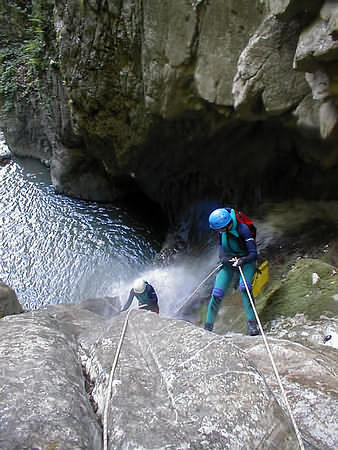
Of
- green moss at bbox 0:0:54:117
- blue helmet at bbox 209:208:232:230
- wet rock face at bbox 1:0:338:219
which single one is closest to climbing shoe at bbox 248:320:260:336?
blue helmet at bbox 209:208:232:230

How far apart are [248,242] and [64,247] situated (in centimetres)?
826

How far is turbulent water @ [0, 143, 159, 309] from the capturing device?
9.91m

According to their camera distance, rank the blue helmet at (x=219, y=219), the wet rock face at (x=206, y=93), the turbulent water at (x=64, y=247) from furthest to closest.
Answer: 1. the turbulent water at (x=64, y=247)
2. the wet rock face at (x=206, y=93)
3. the blue helmet at (x=219, y=219)

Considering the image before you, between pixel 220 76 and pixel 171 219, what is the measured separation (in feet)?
19.6

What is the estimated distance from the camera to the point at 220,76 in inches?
272

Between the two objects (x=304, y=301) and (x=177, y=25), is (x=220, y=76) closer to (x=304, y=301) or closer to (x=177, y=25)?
(x=177, y=25)

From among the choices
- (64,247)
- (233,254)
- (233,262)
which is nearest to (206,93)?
(233,254)

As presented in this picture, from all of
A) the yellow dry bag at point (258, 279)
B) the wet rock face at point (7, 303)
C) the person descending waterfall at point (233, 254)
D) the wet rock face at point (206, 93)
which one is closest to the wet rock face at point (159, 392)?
the person descending waterfall at point (233, 254)

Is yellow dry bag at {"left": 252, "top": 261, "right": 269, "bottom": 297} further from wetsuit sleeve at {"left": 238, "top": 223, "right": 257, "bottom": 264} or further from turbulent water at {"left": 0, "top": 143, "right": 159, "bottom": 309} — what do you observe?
turbulent water at {"left": 0, "top": 143, "right": 159, "bottom": 309}

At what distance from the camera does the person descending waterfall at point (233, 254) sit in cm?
411

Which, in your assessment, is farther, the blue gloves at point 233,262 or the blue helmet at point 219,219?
the blue gloves at point 233,262

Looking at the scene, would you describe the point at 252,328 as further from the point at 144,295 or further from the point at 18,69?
the point at 18,69

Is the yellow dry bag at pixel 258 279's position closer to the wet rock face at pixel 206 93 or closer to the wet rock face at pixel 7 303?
the wet rock face at pixel 206 93

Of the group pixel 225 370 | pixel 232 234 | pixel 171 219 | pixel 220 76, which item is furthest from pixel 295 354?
pixel 171 219
